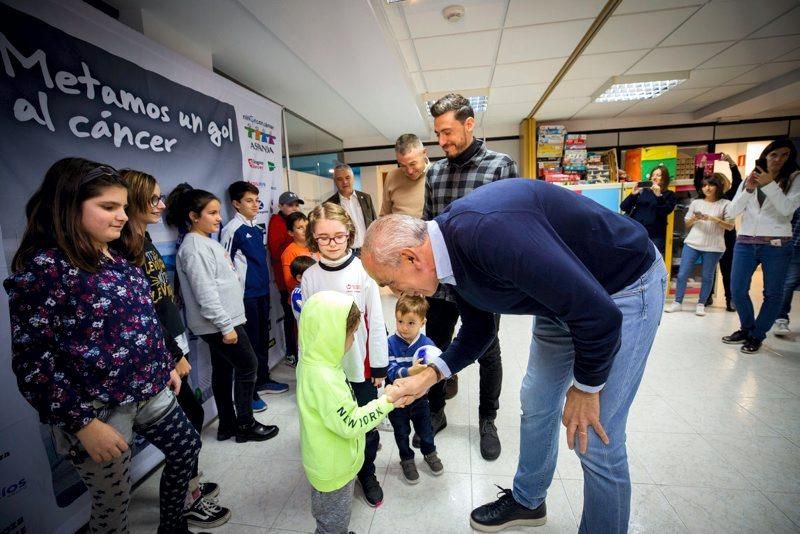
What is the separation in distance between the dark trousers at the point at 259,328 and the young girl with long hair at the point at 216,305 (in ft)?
1.19

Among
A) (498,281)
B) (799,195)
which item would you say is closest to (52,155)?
(498,281)

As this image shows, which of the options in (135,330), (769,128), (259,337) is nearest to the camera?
(135,330)

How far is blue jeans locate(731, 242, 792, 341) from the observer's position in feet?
9.33

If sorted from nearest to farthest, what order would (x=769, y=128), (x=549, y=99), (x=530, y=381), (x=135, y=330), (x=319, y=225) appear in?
(x=135, y=330), (x=530, y=381), (x=319, y=225), (x=549, y=99), (x=769, y=128)

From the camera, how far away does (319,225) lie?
1677mm

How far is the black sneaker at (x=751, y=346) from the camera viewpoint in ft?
9.61

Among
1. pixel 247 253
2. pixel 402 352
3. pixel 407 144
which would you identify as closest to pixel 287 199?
pixel 247 253

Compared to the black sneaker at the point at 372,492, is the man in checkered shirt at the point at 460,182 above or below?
above

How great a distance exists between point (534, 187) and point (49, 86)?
2008mm

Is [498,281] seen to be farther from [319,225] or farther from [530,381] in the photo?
[319,225]

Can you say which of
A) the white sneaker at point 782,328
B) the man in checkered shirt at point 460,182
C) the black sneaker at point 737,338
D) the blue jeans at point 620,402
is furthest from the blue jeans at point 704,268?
the blue jeans at point 620,402

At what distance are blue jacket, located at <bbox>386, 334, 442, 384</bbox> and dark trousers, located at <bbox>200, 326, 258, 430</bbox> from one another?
878 millimetres

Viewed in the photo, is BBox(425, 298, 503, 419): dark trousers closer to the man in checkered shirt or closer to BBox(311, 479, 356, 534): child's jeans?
the man in checkered shirt

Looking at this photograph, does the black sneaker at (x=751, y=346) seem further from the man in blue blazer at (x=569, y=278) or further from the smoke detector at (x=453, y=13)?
the smoke detector at (x=453, y=13)
